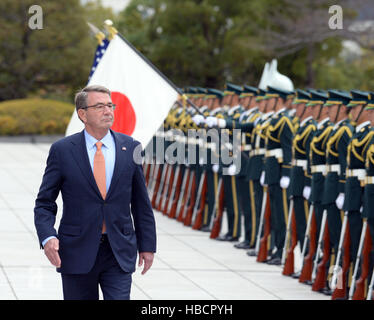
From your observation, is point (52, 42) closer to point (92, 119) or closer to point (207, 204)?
point (207, 204)

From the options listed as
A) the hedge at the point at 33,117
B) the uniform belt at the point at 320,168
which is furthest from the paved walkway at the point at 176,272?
the hedge at the point at 33,117

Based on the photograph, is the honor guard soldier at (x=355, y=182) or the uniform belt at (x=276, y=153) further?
the uniform belt at (x=276, y=153)

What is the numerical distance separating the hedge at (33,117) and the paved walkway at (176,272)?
48.7 feet

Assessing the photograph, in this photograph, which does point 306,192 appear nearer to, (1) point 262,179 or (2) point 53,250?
(1) point 262,179

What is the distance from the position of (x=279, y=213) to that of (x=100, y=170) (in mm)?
5177

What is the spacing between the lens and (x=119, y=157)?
491 cm

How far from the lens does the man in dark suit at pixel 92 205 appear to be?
4812 mm

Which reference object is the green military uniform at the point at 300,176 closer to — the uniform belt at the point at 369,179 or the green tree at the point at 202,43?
the uniform belt at the point at 369,179

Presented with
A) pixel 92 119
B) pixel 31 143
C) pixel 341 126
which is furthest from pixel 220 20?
pixel 92 119

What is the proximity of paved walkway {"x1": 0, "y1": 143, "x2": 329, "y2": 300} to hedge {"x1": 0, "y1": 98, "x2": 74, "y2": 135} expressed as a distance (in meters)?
14.9
